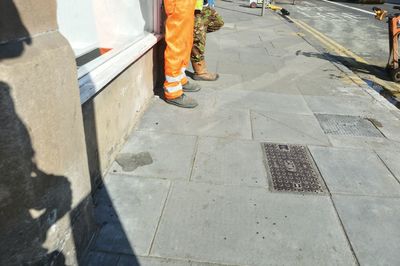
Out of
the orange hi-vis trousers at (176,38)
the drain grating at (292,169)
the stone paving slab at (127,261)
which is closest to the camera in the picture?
the stone paving slab at (127,261)

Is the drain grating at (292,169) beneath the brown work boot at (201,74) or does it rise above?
beneath

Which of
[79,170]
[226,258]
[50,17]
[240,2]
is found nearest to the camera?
[50,17]

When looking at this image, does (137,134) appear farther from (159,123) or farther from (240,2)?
(240,2)

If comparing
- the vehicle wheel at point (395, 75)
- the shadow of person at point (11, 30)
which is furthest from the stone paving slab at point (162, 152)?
the vehicle wheel at point (395, 75)

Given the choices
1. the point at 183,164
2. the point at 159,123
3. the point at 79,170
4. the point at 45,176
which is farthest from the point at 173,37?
the point at 45,176

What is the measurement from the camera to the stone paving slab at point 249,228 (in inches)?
93.6

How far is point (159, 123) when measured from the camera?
4191mm

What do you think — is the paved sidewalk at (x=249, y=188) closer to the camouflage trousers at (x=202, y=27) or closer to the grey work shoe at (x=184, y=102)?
the grey work shoe at (x=184, y=102)

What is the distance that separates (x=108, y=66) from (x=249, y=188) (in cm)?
163

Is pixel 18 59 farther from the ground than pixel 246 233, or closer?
farther from the ground

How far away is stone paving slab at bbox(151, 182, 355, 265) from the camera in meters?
2.38

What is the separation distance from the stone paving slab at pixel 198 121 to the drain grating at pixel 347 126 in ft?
3.22

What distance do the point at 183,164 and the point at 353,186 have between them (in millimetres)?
1569

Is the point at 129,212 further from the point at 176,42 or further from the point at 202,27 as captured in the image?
the point at 202,27
